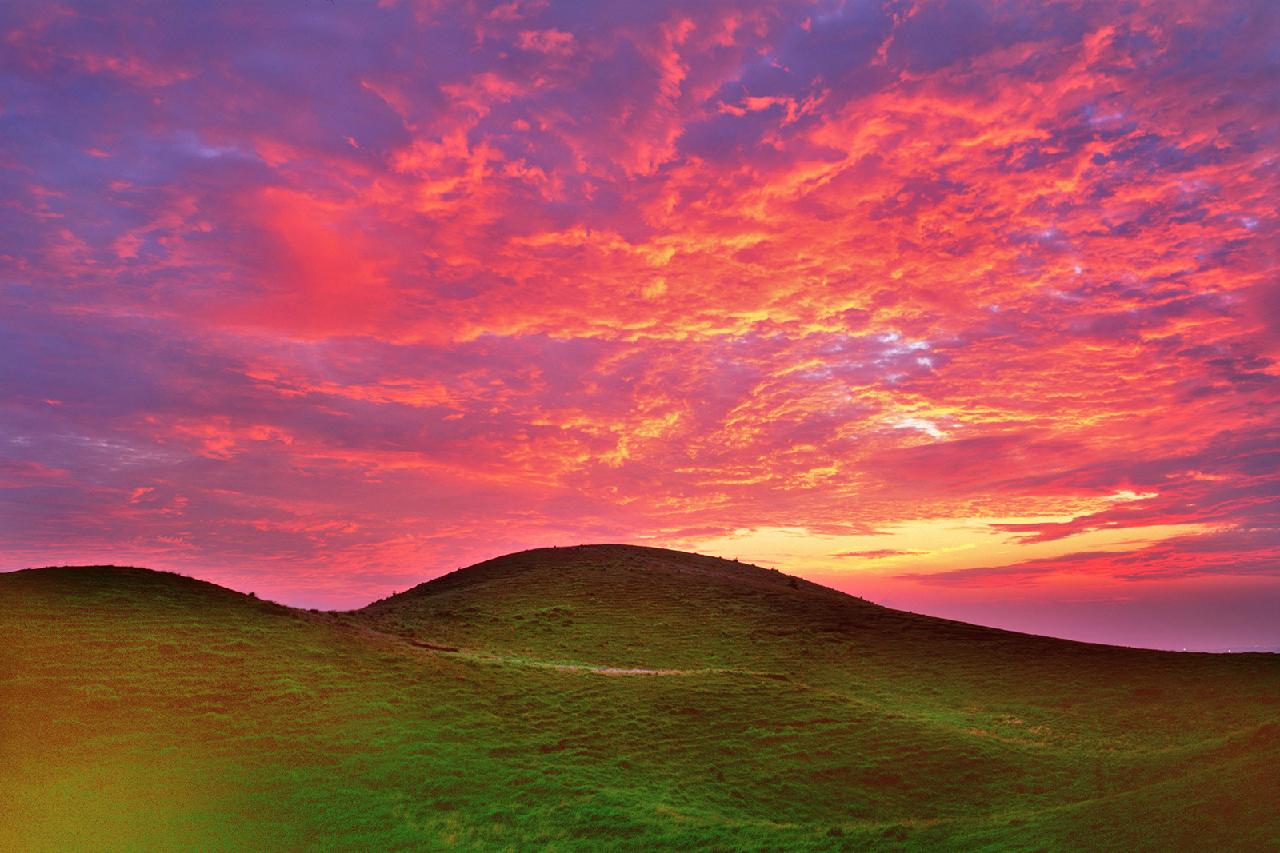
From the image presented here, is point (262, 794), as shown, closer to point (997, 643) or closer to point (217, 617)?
point (217, 617)

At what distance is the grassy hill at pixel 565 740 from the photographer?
25.3 metres

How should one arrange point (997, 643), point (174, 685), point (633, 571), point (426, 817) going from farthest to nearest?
point (633, 571) < point (997, 643) < point (174, 685) < point (426, 817)

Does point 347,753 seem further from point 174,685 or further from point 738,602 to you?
point 738,602

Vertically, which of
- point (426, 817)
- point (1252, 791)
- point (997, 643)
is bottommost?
point (426, 817)

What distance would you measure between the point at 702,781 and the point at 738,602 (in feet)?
150

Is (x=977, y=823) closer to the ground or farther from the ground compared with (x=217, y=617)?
closer to the ground

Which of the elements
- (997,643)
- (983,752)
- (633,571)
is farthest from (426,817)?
(633,571)

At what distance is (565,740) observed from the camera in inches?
1431

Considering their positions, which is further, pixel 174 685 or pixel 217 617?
pixel 217 617

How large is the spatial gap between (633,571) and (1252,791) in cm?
7021

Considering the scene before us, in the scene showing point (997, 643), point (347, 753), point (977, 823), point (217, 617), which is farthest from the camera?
point (997, 643)

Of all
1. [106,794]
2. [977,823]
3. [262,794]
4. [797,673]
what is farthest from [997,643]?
[106,794]

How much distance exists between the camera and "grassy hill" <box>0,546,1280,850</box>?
25.3 m

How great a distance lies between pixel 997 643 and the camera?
65062 millimetres
